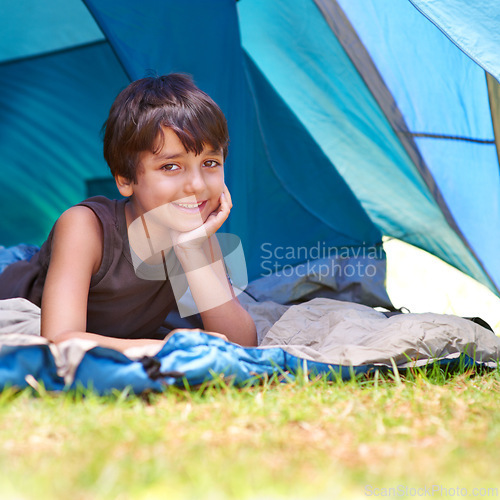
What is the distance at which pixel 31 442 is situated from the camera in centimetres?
86

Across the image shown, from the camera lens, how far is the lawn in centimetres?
73

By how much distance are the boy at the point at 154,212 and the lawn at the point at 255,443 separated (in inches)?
15.8

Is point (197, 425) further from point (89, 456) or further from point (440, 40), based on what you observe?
point (440, 40)

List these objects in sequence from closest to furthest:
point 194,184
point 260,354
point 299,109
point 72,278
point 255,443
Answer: point 255,443 → point 260,354 → point 72,278 → point 194,184 → point 299,109

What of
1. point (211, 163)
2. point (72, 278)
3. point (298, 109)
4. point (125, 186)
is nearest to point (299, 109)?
point (298, 109)

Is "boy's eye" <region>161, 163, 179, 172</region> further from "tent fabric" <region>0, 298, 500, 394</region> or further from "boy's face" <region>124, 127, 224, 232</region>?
"tent fabric" <region>0, 298, 500, 394</region>

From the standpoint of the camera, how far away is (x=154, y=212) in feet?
5.09

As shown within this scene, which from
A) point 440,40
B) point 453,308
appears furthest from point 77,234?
point 453,308

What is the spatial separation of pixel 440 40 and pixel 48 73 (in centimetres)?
176

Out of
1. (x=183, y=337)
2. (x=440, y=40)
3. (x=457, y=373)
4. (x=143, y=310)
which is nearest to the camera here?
(x=183, y=337)

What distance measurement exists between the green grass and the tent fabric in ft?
0.10

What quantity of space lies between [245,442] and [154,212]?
2.61 feet

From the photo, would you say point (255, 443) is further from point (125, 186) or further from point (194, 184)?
point (125, 186)

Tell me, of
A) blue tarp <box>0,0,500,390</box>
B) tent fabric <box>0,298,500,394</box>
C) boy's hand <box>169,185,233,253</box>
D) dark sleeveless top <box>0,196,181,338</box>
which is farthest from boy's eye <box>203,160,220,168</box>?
blue tarp <box>0,0,500,390</box>
